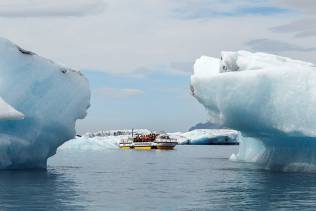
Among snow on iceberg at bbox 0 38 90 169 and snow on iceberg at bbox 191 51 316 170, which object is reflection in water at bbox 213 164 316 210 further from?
snow on iceberg at bbox 0 38 90 169

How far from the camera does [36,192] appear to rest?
56.7 feet

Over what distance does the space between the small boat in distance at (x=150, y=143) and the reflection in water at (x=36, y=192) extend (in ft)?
168

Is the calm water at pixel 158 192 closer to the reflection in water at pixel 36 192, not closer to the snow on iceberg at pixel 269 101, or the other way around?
the reflection in water at pixel 36 192

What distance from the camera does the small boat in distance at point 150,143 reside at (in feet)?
245

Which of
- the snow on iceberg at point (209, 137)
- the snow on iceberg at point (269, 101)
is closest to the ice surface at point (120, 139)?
the snow on iceberg at point (209, 137)

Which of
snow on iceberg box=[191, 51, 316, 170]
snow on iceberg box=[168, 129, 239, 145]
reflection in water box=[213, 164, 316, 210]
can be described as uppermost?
snow on iceberg box=[168, 129, 239, 145]

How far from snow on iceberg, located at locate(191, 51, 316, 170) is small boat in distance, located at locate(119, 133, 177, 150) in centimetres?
4682

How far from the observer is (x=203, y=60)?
29.2m

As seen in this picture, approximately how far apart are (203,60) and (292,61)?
14.8 feet

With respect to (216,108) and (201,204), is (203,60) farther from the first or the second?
(201,204)

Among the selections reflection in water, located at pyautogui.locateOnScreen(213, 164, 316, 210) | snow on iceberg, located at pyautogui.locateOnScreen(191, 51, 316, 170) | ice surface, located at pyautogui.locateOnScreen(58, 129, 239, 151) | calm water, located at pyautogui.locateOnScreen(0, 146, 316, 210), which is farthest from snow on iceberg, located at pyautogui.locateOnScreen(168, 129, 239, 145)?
calm water, located at pyautogui.locateOnScreen(0, 146, 316, 210)

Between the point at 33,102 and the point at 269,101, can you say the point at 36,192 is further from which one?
the point at 269,101

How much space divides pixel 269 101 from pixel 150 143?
179 ft

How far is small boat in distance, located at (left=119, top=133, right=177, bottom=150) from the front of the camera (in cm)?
7462
